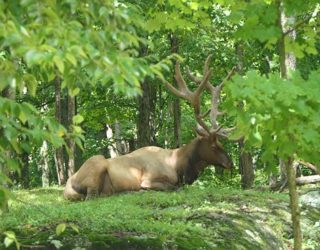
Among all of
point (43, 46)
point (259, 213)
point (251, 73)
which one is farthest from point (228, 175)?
point (43, 46)

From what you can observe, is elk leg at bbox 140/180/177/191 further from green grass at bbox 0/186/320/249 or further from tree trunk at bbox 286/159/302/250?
tree trunk at bbox 286/159/302/250

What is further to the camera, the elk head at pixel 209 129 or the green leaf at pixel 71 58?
the elk head at pixel 209 129

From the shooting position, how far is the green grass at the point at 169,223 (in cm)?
518

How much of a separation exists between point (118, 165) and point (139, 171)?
433 mm

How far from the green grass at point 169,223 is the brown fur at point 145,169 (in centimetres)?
144

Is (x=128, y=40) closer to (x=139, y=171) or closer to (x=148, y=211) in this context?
(x=148, y=211)

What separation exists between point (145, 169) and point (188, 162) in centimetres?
87

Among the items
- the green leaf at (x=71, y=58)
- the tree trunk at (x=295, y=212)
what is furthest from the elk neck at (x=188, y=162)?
the green leaf at (x=71, y=58)

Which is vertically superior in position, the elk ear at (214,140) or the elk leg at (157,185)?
the elk ear at (214,140)

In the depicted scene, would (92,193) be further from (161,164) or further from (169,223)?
(169,223)

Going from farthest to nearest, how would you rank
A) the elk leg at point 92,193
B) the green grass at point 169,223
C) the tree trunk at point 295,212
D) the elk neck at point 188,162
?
the elk neck at point 188,162 < the elk leg at point 92,193 < the green grass at point 169,223 < the tree trunk at point 295,212

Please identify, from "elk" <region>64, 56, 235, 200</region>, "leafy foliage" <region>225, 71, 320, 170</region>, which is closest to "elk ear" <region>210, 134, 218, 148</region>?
"elk" <region>64, 56, 235, 200</region>

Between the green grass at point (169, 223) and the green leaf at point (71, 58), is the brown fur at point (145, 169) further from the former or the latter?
the green leaf at point (71, 58)

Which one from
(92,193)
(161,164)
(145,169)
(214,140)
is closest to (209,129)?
(214,140)
